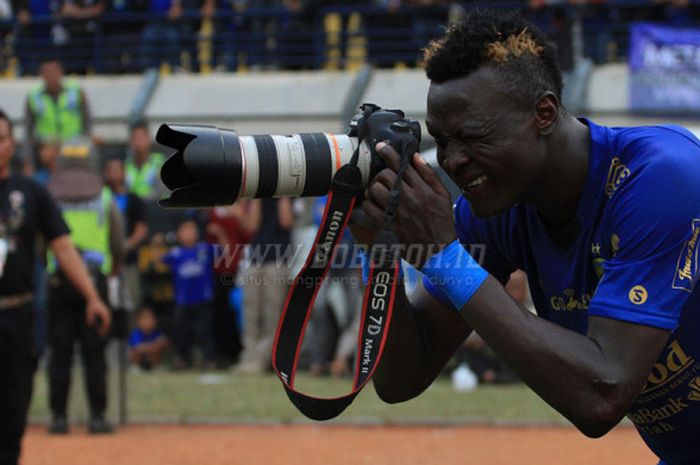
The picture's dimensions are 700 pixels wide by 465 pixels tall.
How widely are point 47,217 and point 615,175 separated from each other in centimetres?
486

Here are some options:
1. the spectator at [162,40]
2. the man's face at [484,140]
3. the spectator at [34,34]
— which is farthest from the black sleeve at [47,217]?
the spectator at [34,34]

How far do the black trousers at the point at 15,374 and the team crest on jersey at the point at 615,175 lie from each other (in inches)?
175

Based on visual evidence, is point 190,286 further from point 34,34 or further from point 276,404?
point 34,34

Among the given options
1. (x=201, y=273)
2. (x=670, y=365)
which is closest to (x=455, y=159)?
(x=670, y=365)

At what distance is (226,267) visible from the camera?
12219mm

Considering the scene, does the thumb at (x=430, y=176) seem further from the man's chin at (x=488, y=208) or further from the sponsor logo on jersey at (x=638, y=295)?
the sponsor logo on jersey at (x=638, y=295)

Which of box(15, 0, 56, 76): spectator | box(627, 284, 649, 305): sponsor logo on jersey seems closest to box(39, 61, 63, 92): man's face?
box(15, 0, 56, 76): spectator

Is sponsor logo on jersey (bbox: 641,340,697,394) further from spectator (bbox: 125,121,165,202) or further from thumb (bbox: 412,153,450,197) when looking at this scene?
spectator (bbox: 125,121,165,202)

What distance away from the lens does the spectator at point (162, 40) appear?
17.5 meters

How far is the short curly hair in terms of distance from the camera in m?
3.32

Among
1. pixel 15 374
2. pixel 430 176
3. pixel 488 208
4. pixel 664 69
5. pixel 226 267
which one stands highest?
pixel 430 176

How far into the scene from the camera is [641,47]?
14.6m

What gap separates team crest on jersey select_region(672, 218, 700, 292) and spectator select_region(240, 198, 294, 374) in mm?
9091

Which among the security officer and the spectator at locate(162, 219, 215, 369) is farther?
the spectator at locate(162, 219, 215, 369)
